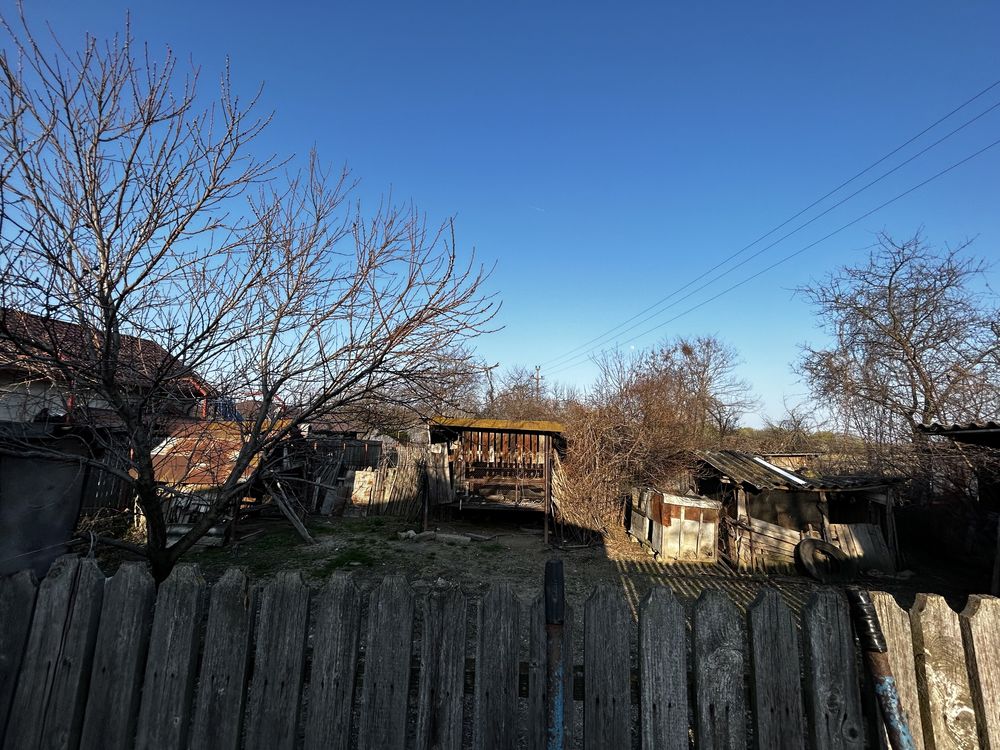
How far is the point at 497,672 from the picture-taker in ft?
5.69

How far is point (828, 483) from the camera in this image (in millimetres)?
9148

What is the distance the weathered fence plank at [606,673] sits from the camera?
1664mm

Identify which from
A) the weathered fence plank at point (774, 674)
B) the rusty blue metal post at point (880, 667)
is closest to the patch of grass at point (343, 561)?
the weathered fence plank at point (774, 674)

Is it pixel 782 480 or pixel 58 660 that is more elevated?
pixel 782 480

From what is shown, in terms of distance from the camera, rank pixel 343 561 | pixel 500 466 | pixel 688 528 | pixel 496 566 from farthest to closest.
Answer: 1. pixel 500 466
2. pixel 688 528
3. pixel 496 566
4. pixel 343 561

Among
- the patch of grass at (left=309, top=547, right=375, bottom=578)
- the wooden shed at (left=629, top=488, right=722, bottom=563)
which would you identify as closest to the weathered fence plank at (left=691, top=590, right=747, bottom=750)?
the patch of grass at (left=309, top=547, right=375, bottom=578)

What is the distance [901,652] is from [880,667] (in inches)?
8.3

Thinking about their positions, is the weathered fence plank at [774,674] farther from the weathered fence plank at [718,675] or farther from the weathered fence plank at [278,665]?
the weathered fence plank at [278,665]

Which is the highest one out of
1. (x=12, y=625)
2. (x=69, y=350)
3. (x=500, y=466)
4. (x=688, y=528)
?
(x=69, y=350)

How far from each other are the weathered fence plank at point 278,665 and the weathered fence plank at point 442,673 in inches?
18.7

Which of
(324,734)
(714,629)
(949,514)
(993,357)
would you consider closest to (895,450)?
(949,514)

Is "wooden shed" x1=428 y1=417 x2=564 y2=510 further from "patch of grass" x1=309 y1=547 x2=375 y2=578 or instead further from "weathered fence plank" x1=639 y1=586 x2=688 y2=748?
"weathered fence plank" x1=639 y1=586 x2=688 y2=748

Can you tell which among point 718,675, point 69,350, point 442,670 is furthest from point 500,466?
point 718,675

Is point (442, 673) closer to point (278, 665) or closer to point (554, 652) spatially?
point (554, 652)
